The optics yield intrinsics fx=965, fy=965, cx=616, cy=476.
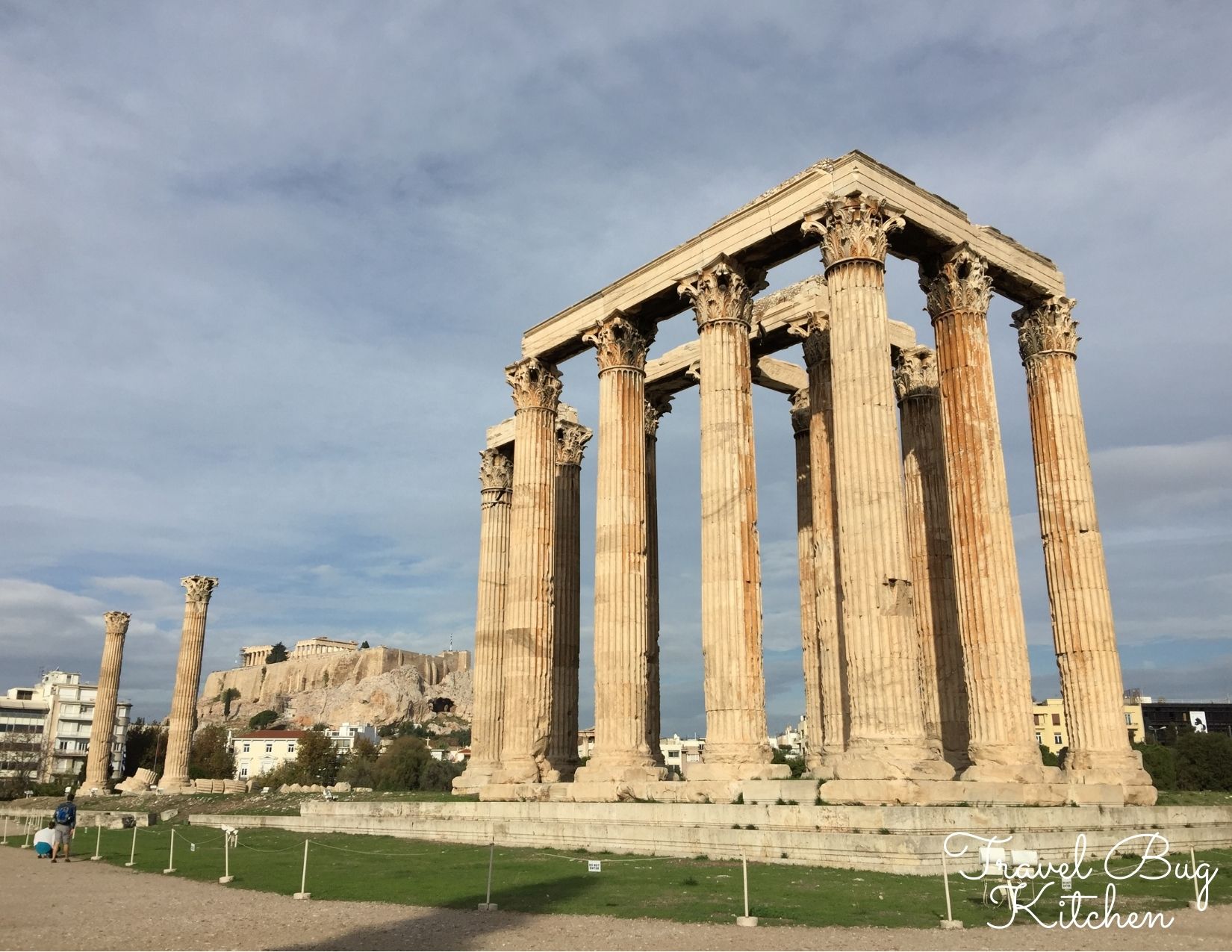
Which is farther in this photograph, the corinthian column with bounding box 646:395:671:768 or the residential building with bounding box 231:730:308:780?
the residential building with bounding box 231:730:308:780

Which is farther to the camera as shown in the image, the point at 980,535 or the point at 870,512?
the point at 980,535

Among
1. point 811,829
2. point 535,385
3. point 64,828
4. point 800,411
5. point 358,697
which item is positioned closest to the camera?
point 811,829

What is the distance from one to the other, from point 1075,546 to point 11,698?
149 metres

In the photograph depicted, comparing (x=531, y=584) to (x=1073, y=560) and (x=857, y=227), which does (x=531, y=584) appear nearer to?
(x=857, y=227)

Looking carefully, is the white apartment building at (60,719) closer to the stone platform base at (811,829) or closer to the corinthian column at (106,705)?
the corinthian column at (106,705)

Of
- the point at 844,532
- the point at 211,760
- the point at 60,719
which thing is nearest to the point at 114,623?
the point at 211,760

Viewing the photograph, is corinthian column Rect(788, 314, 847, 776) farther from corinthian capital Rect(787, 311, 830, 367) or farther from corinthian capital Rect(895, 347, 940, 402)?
corinthian capital Rect(895, 347, 940, 402)

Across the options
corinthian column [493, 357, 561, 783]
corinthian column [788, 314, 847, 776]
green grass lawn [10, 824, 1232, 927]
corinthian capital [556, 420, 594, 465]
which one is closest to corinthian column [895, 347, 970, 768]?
corinthian column [788, 314, 847, 776]

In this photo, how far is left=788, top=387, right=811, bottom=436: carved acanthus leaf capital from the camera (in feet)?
112

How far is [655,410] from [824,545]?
30.1 ft

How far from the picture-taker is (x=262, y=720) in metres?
188

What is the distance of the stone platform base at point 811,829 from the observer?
1641 cm

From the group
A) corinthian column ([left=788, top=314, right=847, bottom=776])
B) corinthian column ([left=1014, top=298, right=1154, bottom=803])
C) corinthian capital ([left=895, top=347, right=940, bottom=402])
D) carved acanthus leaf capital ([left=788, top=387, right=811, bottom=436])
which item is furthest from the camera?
carved acanthus leaf capital ([left=788, top=387, right=811, bottom=436])

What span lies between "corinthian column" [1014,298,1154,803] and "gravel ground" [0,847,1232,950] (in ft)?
37.9
